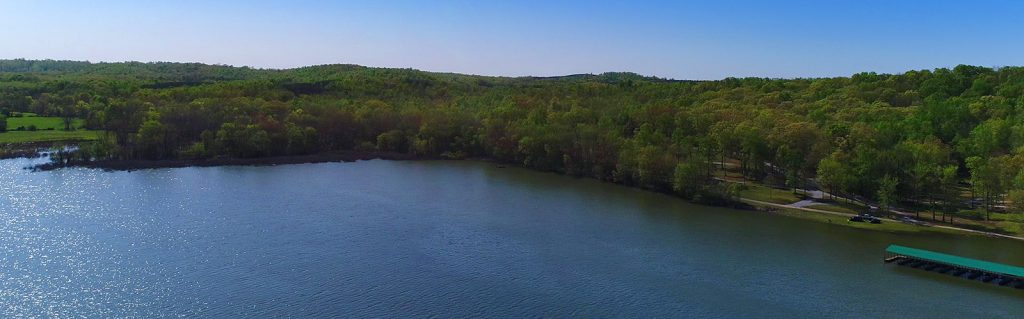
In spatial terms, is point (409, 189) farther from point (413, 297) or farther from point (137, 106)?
point (137, 106)

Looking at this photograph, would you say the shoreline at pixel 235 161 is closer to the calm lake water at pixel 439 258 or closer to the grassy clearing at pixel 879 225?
the calm lake water at pixel 439 258

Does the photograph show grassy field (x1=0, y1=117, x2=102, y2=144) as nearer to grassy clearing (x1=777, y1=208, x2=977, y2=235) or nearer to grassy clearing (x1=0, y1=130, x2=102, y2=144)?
grassy clearing (x1=0, y1=130, x2=102, y2=144)

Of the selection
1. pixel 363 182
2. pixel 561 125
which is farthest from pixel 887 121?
pixel 363 182

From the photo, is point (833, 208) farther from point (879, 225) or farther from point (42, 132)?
point (42, 132)

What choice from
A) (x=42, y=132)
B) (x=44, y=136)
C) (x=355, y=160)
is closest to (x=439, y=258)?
(x=355, y=160)

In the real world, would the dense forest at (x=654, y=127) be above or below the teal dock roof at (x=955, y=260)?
above

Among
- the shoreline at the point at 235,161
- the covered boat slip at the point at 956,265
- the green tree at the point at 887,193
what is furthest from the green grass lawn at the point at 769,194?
the shoreline at the point at 235,161
